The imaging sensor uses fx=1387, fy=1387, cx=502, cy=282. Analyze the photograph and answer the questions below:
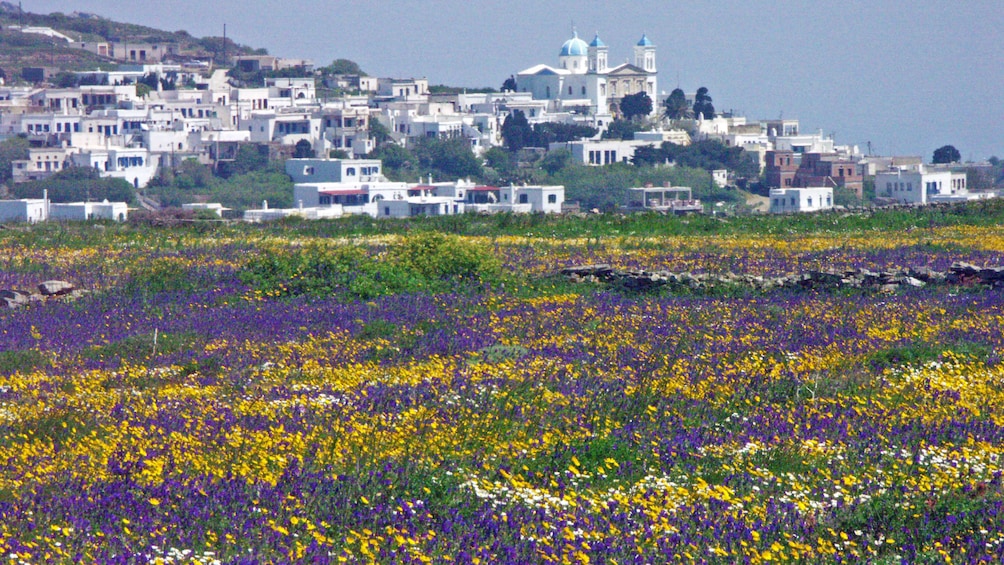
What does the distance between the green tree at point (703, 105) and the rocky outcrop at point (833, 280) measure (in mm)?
174251

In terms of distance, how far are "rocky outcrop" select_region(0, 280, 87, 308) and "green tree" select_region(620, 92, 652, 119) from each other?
177462 mm

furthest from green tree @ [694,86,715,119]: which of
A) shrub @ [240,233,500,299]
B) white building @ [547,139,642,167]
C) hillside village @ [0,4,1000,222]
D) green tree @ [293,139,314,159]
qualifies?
shrub @ [240,233,500,299]

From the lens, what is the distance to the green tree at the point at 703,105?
636 ft

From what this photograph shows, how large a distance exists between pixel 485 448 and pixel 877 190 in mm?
144066

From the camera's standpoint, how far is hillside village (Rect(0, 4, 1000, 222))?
125 metres

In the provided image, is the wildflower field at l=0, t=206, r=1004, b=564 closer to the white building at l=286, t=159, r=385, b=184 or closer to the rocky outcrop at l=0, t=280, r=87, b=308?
the rocky outcrop at l=0, t=280, r=87, b=308

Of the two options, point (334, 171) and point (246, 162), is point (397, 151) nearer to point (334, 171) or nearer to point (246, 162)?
point (246, 162)

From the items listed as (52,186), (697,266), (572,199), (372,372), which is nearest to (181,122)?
(52,186)

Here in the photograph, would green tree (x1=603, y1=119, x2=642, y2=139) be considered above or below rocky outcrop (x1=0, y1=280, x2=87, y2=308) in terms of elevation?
above

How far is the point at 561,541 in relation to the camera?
885 centimetres

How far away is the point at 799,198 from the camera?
126062 millimetres

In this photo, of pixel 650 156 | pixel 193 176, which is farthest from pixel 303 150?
pixel 650 156

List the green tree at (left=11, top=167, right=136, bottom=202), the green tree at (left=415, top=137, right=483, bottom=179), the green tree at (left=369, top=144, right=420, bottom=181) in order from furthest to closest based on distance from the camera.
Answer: the green tree at (left=415, top=137, right=483, bottom=179) → the green tree at (left=369, top=144, right=420, bottom=181) → the green tree at (left=11, top=167, right=136, bottom=202)

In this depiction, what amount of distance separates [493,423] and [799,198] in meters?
118
